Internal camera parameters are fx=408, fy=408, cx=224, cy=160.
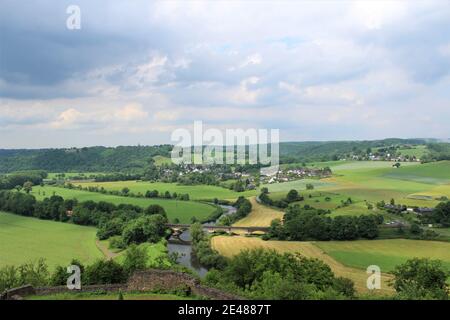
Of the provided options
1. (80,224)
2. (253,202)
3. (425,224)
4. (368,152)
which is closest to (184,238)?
(80,224)

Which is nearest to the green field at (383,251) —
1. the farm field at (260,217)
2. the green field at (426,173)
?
the farm field at (260,217)

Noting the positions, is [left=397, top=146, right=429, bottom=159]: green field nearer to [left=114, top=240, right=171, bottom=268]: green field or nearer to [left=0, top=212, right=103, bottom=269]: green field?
[left=0, top=212, right=103, bottom=269]: green field

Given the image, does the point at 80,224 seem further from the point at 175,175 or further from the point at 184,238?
the point at 175,175

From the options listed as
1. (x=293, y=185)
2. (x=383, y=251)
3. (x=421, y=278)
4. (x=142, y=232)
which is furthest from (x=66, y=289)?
(x=293, y=185)

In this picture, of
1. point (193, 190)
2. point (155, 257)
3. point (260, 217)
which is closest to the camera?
point (155, 257)

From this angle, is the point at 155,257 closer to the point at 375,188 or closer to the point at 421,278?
the point at 421,278

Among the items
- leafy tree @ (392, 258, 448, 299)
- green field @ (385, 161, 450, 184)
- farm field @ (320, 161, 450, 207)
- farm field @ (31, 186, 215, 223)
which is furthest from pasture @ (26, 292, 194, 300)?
green field @ (385, 161, 450, 184)
